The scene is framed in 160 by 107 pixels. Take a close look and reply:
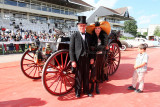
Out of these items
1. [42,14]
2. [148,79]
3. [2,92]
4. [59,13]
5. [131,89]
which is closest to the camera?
[2,92]

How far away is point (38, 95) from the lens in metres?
2.83

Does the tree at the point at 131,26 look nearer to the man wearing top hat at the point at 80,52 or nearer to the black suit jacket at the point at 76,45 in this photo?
the man wearing top hat at the point at 80,52

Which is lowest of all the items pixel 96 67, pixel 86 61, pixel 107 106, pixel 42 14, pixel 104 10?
pixel 107 106

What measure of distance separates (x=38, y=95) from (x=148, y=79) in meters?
3.58

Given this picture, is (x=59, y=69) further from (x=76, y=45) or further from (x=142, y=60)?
(x=142, y=60)

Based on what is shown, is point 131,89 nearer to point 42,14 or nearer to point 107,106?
point 107,106

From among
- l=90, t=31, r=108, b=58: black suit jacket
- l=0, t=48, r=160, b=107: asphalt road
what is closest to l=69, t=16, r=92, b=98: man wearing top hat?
l=90, t=31, r=108, b=58: black suit jacket

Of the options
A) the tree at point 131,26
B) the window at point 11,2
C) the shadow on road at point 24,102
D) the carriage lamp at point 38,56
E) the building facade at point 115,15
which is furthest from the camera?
the tree at point 131,26

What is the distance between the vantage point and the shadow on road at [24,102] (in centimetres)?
245

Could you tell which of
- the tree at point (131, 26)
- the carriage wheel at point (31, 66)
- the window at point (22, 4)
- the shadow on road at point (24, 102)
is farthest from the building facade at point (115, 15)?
the shadow on road at point (24, 102)

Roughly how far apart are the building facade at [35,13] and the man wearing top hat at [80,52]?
1576cm

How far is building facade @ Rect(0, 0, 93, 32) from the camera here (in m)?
19.4

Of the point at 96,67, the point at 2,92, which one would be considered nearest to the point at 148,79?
the point at 96,67

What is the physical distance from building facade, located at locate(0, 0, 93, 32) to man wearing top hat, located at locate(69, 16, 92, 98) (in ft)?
51.7
